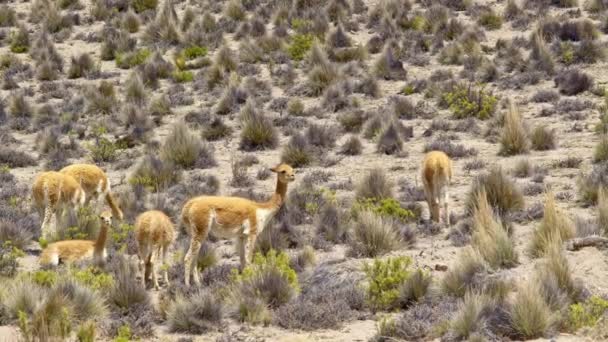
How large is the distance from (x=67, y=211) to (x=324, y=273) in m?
4.26

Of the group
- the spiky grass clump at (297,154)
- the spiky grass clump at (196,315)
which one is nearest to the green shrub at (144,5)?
the spiky grass clump at (297,154)

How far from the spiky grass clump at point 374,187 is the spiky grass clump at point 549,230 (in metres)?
3.47

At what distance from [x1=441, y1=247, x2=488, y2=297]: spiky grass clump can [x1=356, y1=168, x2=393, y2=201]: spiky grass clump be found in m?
4.37

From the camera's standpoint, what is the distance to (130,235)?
40.7ft

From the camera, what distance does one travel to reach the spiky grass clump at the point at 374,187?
14242mm

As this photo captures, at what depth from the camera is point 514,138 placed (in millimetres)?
16641

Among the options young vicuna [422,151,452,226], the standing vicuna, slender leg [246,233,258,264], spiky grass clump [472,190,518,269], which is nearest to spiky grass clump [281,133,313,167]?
young vicuna [422,151,452,226]

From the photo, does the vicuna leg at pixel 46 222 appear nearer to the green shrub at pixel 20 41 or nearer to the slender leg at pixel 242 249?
the slender leg at pixel 242 249

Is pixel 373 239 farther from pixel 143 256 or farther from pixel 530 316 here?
pixel 530 316

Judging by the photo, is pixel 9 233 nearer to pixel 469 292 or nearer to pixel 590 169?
pixel 469 292

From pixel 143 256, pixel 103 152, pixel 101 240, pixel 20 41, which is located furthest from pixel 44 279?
pixel 20 41

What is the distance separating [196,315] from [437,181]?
4.70 m

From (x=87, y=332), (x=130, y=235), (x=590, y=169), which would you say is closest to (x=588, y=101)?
(x=590, y=169)

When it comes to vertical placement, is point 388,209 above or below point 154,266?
below
